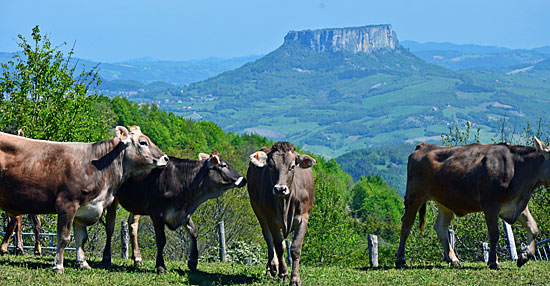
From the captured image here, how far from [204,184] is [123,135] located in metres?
2.36

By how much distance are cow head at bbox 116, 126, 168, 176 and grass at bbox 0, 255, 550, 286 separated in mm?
2550

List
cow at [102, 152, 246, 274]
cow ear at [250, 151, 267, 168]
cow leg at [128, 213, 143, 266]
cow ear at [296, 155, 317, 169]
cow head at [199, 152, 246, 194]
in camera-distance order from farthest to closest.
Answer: cow leg at [128, 213, 143, 266]
cow head at [199, 152, 246, 194]
cow at [102, 152, 246, 274]
cow ear at [250, 151, 267, 168]
cow ear at [296, 155, 317, 169]

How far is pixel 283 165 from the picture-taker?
14.9m

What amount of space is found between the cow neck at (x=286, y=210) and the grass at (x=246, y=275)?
50.0 inches

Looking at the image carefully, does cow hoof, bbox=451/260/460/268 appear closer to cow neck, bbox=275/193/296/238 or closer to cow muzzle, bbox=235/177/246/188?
cow neck, bbox=275/193/296/238

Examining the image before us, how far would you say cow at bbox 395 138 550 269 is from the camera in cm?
1698

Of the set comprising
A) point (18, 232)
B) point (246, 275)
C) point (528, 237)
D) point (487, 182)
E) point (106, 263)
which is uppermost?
point (487, 182)

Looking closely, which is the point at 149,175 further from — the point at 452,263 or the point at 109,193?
the point at 452,263

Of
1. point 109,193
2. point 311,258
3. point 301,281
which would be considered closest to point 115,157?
point 109,193

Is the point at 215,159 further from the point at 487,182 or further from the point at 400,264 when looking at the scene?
the point at 487,182

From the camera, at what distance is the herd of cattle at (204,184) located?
50.3 feet

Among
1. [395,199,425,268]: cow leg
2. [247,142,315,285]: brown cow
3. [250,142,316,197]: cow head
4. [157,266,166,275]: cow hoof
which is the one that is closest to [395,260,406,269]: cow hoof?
[395,199,425,268]: cow leg

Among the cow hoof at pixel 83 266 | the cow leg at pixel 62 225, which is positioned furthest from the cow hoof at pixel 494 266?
the cow leg at pixel 62 225

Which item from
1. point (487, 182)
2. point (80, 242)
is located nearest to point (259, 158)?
point (80, 242)
